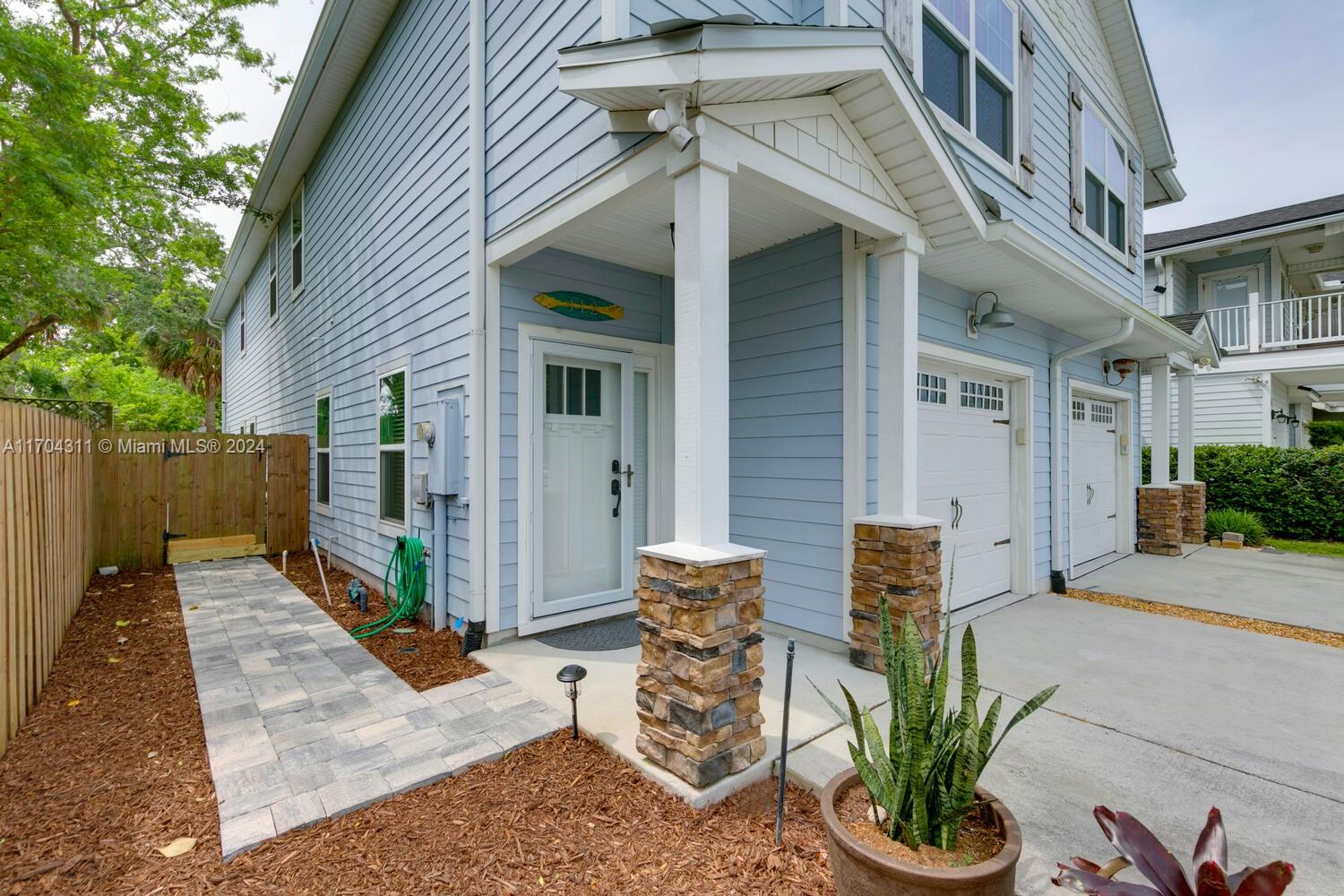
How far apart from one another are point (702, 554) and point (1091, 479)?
6.90 meters

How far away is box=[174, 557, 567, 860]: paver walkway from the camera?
235cm

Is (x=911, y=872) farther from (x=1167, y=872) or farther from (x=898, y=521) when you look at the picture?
(x=898, y=521)

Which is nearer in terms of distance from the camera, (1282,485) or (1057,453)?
(1057,453)

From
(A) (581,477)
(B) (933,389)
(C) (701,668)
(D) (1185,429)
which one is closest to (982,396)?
(B) (933,389)

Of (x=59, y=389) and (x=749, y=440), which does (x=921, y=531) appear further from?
(x=59, y=389)

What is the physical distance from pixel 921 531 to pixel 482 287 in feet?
10.4

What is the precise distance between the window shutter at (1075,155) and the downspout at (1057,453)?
1311 millimetres

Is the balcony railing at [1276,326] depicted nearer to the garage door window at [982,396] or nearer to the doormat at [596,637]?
the garage door window at [982,396]

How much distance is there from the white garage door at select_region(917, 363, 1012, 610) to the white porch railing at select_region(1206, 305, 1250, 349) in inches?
386

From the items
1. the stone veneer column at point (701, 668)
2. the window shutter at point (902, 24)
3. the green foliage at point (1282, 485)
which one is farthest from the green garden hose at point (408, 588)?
the green foliage at point (1282, 485)

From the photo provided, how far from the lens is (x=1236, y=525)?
8969 millimetres

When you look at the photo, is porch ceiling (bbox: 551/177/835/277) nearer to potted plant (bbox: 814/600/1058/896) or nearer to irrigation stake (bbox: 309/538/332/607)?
potted plant (bbox: 814/600/1058/896)

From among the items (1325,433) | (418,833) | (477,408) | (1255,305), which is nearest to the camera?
(418,833)

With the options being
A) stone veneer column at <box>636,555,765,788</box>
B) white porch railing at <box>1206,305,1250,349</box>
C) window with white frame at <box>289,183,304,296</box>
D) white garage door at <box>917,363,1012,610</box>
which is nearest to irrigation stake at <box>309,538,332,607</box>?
stone veneer column at <box>636,555,765,788</box>
